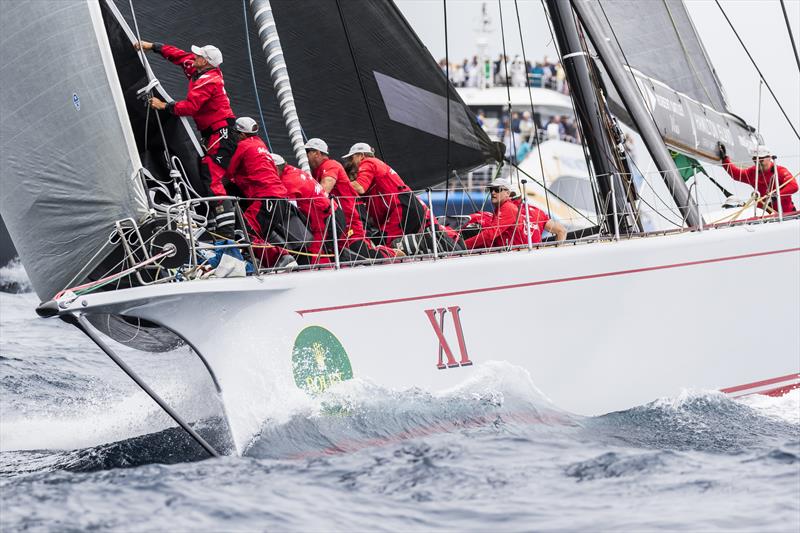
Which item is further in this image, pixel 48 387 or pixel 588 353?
pixel 48 387

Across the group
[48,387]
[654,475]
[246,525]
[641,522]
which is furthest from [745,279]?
[48,387]

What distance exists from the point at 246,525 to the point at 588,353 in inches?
137

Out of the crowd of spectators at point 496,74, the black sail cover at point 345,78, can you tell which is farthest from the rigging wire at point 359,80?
the crowd of spectators at point 496,74

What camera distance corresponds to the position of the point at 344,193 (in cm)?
770

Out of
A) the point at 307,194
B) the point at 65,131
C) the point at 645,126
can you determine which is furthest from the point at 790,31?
the point at 65,131

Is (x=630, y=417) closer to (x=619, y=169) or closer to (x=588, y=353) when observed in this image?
(x=588, y=353)

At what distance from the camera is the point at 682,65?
32.1 ft

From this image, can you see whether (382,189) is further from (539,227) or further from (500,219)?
(539,227)

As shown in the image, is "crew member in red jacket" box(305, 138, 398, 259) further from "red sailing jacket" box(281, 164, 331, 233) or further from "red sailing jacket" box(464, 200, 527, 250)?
"red sailing jacket" box(464, 200, 527, 250)

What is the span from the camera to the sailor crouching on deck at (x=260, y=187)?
22.5 ft

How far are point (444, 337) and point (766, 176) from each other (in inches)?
162

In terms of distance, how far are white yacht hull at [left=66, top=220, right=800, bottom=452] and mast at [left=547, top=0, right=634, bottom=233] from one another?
84 centimetres

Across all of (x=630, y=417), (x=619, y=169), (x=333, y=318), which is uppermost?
(x=619, y=169)

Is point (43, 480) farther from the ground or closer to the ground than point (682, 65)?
closer to the ground
